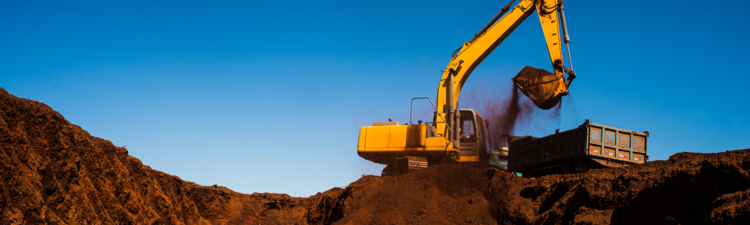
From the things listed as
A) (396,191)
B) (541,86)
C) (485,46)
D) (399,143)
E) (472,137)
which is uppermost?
(485,46)

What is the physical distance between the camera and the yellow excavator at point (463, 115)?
654 inches

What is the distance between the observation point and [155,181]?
49.1 ft

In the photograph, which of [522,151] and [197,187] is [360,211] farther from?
[197,187]

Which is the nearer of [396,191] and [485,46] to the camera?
[396,191]

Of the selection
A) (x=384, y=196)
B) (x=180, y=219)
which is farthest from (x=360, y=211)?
(x=180, y=219)

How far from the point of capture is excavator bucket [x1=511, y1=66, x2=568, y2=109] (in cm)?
1602

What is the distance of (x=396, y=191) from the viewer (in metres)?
14.9

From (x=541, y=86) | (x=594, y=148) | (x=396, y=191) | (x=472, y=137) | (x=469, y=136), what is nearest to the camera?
(x=594, y=148)

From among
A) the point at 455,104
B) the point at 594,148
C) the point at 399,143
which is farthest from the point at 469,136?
the point at 594,148

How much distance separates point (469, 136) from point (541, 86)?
2947 mm

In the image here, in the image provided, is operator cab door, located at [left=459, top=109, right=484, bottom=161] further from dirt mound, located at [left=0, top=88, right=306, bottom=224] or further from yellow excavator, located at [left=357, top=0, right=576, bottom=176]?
dirt mound, located at [left=0, top=88, right=306, bottom=224]

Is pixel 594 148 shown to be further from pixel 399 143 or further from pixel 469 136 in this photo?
pixel 399 143

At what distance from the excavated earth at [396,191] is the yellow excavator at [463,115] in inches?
59.9

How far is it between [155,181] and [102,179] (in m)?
3.37
